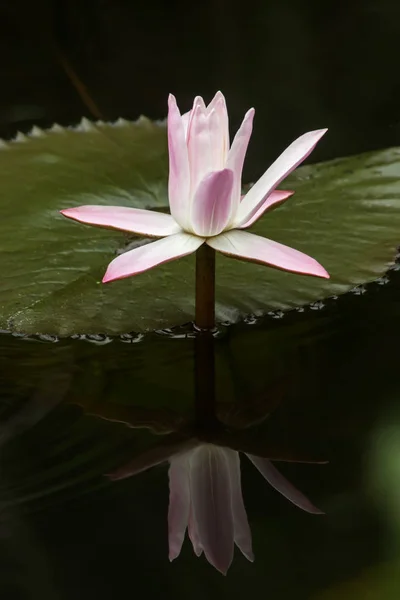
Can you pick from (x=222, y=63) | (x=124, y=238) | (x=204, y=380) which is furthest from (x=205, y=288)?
(x=222, y=63)

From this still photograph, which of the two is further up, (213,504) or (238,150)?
(238,150)

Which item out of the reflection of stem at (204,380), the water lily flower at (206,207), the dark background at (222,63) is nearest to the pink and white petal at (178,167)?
the water lily flower at (206,207)

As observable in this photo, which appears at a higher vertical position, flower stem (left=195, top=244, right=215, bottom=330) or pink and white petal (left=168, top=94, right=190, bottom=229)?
pink and white petal (left=168, top=94, right=190, bottom=229)

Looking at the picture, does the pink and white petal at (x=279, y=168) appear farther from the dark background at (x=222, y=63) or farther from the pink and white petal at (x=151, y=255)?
the dark background at (x=222, y=63)

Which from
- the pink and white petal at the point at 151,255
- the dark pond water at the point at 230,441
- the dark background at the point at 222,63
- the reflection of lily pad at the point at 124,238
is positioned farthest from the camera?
the dark background at the point at 222,63

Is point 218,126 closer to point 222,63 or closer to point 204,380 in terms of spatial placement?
point 204,380

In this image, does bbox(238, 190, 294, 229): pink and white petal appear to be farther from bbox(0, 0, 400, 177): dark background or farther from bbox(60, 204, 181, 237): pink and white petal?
bbox(0, 0, 400, 177): dark background

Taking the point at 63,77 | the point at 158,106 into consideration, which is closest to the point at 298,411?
the point at 158,106

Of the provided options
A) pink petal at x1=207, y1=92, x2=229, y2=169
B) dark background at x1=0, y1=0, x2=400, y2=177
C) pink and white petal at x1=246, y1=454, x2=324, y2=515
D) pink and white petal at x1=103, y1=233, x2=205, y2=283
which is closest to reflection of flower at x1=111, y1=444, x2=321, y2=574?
pink and white petal at x1=246, y1=454, x2=324, y2=515
